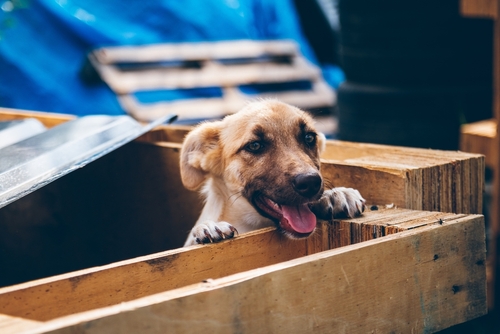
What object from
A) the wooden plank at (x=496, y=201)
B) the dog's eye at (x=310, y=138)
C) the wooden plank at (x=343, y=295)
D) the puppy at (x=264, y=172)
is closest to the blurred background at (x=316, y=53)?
the wooden plank at (x=496, y=201)

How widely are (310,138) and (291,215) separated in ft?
1.91

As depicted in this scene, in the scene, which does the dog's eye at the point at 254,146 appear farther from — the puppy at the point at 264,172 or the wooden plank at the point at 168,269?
the wooden plank at the point at 168,269

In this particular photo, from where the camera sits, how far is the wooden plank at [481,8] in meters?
3.97

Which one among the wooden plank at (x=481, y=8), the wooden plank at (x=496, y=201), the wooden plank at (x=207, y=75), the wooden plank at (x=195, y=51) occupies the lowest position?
the wooden plank at (x=496, y=201)

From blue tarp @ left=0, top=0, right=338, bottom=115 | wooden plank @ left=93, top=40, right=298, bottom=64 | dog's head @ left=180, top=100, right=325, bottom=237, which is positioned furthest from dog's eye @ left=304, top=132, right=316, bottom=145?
wooden plank @ left=93, top=40, right=298, bottom=64

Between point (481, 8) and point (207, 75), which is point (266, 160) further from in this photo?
point (207, 75)

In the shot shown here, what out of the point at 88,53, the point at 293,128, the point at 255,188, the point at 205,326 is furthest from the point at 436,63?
the point at 88,53

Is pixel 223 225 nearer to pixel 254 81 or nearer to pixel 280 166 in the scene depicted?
pixel 280 166

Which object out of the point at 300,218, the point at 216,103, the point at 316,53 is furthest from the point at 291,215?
the point at 316,53

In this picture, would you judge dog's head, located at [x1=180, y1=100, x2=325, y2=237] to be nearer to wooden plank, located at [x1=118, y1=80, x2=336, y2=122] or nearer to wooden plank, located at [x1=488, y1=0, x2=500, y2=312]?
wooden plank, located at [x1=488, y1=0, x2=500, y2=312]

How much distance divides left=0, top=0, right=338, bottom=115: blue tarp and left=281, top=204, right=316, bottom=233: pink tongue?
15.4 ft

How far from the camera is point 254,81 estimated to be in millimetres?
8141

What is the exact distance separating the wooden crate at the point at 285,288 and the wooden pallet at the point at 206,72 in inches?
185

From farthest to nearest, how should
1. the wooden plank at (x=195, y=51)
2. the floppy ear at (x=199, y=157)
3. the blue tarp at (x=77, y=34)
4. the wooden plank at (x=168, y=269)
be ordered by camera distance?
the wooden plank at (x=195, y=51) → the blue tarp at (x=77, y=34) → the floppy ear at (x=199, y=157) → the wooden plank at (x=168, y=269)
